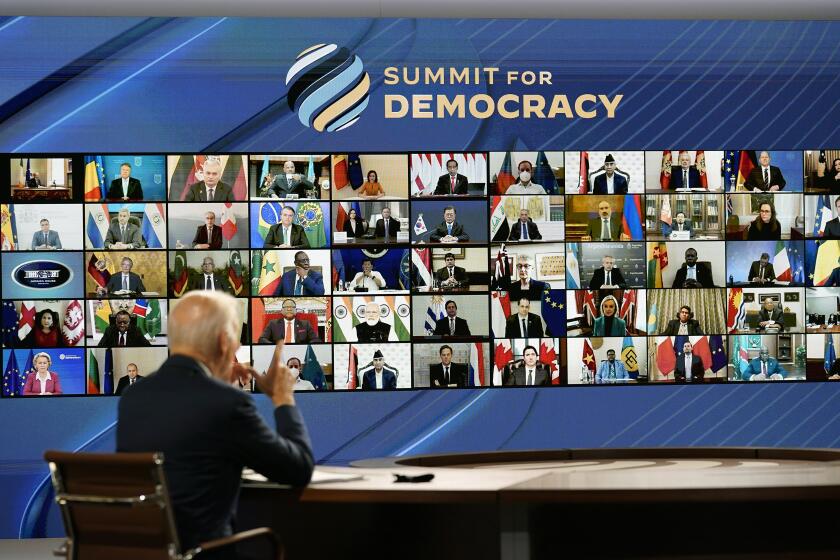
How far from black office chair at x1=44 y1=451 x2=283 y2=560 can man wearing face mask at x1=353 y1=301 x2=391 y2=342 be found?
11.8 ft

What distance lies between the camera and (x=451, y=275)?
6.38m

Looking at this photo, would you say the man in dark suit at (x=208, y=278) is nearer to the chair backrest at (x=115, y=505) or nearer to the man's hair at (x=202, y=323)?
the man's hair at (x=202, y=323)

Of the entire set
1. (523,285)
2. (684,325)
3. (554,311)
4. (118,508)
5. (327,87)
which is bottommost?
(118,508)

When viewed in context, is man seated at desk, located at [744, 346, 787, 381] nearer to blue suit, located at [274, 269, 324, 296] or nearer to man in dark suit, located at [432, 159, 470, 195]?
man in dark suit, located at [432, 159, 470, 195]

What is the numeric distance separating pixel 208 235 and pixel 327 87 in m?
1.15

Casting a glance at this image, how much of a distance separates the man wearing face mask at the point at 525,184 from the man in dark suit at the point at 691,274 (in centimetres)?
99

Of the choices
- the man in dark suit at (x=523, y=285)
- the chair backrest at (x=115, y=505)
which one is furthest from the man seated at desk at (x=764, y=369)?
the chair backrest at (x=115, y=505)

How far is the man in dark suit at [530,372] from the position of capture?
6.41 meters

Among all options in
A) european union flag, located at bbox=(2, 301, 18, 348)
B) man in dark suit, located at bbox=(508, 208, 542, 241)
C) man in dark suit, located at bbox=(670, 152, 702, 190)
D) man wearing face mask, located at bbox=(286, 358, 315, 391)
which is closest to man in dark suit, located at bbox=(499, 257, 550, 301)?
man in dark suit, located at bbox=(508, 208, 542, 241)

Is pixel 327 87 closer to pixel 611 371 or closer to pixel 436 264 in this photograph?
pixel 436 264

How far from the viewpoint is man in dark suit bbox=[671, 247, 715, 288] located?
648 cm

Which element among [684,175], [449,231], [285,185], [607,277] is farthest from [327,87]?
[684,175]

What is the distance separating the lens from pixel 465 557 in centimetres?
311

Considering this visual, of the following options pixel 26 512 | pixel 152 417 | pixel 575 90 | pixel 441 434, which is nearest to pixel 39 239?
pixel 26 512
